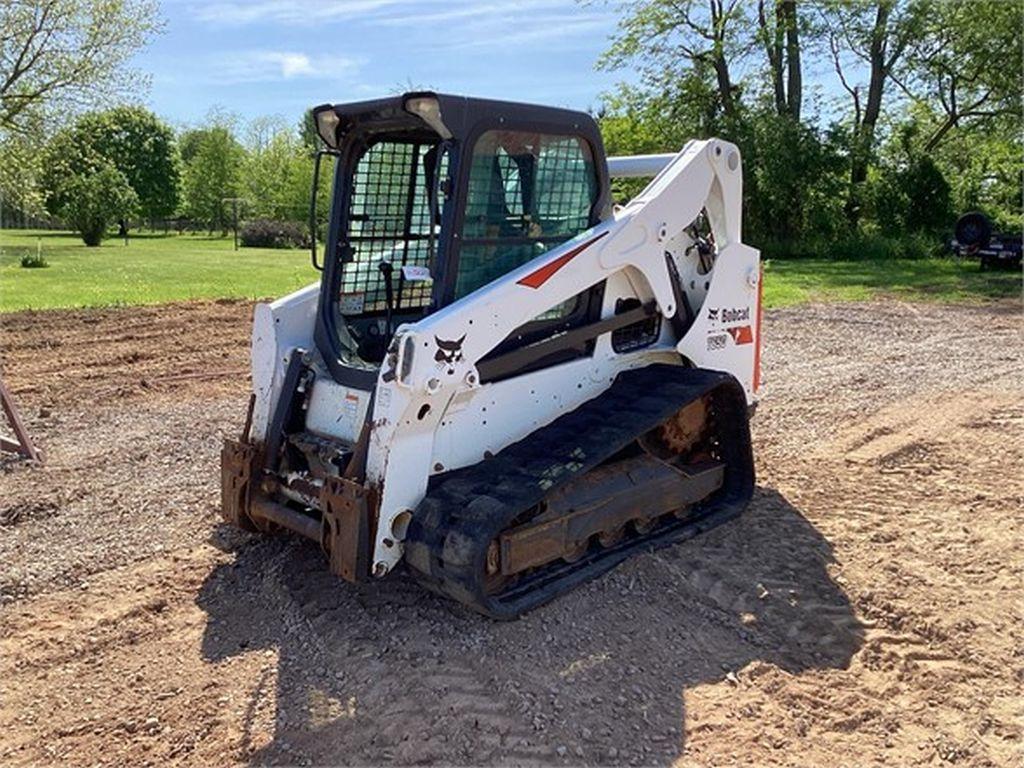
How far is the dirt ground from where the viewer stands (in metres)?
3.29

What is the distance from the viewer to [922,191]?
84.7 ft

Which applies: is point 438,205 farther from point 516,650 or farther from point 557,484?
point 516,650

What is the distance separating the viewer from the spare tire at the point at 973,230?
21578 millimetres

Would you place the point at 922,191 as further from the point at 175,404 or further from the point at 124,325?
the point at 175,404

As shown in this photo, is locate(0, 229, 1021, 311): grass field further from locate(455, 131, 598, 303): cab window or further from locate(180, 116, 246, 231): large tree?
locate(180, 116, 246, 231): large tree

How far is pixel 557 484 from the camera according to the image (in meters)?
4.04

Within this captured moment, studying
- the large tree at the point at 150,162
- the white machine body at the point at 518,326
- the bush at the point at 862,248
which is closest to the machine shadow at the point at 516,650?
the white machine body at the point at 518,326

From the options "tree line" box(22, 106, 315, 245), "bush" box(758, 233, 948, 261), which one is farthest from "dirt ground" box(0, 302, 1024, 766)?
"tree line" box(22, 106, 315, 245)

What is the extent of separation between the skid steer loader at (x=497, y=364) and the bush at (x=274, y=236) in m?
35.1

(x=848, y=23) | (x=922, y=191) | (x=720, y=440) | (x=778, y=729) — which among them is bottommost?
(x=778, y=729)

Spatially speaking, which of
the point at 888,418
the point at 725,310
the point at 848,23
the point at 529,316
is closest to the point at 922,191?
the point at 848,23

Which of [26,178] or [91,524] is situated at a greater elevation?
[26,178]

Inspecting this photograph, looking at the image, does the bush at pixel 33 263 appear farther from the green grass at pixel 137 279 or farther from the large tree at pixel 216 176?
the large tree at pixel 216 176

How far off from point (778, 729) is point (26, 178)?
25290mm
